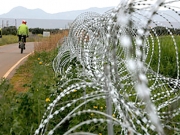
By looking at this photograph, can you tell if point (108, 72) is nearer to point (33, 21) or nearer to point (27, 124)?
point (27, 124)

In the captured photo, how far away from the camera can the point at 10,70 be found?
13.5 meters

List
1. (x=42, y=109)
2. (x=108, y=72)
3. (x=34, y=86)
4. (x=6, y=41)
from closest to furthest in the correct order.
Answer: (x=108, y=72) < (x=42, y=109) < (x=34, y=86) < (x=6, y=41)

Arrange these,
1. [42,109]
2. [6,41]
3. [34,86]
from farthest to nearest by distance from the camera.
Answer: [6,41] → [34,86] → [42,109]

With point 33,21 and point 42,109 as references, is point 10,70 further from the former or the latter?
point 33,21

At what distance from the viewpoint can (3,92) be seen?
219 inches

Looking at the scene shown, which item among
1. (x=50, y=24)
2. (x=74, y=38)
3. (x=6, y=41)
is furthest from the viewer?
(x=50, y=24)

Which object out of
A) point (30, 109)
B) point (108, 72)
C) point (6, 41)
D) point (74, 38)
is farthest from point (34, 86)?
point (6, 41)

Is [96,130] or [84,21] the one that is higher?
[84,21]

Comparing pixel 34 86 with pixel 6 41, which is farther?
pixel 6 41

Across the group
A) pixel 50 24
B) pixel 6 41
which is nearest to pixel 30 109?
pixel 6 41

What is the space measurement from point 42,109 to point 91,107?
492 mm

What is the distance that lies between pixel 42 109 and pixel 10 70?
29.6 ft

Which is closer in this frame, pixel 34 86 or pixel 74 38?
pixel 34 86

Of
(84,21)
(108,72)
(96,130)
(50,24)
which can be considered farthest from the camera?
(50,24)
